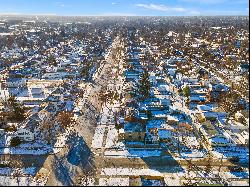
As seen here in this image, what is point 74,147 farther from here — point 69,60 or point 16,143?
point 69,60

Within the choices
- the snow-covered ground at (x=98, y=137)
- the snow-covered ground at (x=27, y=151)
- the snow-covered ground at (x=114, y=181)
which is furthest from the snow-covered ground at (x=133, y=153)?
the snow-covered ground at (x=27, y=151)

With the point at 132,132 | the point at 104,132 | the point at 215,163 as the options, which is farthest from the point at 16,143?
the point at 215,163

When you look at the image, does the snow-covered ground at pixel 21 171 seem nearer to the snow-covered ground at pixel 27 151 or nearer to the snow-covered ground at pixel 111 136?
the snow-covered ground at pixel 27 151

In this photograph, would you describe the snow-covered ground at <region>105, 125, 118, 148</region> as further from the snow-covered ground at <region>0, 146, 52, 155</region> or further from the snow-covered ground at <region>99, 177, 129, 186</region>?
the snow-covered ground at <region>99, 177, 129, 186</region>

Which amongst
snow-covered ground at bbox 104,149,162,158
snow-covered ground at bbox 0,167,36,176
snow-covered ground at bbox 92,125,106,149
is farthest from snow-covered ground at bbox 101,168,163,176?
snow-covered ground at bbox 0,167,36,176

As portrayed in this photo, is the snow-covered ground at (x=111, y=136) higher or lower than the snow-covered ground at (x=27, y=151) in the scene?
higher

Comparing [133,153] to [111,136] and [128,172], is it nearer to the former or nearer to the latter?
[128,172]

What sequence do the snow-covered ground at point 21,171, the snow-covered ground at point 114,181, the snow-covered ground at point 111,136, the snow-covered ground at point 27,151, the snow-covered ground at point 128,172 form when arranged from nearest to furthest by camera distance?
the snow-covered ground at point 114,181 → the snow-covered ground at point 128,172 → the snow-covered ground at point 21,171 → the snow-covered ground at point 27,151 → the snow-covered ground at point 111,136

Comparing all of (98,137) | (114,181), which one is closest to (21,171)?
(114,181)

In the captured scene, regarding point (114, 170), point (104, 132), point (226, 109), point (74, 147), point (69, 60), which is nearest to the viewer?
point (114, 170)

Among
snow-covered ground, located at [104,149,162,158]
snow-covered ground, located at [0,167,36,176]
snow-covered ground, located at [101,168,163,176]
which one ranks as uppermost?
snow-covered ground, located at [104,149,162,158]

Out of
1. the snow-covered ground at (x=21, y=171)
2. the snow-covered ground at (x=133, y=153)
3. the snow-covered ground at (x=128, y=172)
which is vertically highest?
the snow-covered ground at (x=133, y=153)
